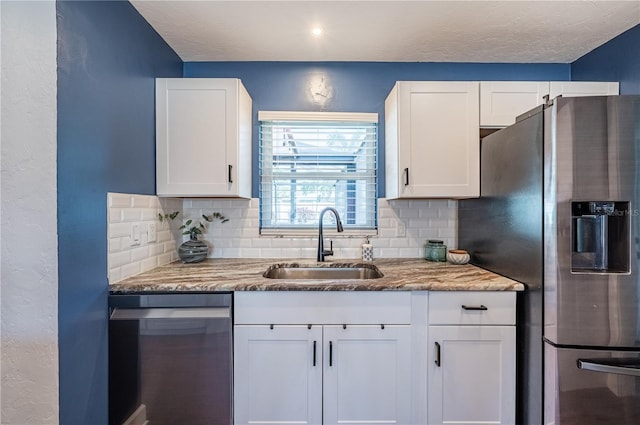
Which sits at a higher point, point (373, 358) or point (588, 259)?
point (588, 259)

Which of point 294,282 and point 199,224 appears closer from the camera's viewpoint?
point 294,282

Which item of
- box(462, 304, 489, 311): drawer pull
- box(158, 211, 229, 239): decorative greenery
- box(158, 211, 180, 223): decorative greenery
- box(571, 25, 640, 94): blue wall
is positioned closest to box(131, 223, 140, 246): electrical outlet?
box(158, 211, 180, 223): decorative greenery

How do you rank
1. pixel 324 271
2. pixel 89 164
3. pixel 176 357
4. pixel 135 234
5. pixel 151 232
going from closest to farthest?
pixel 89 164
pixel 176 357
pixel 135 234
pixel 151 232
pixel 324 271

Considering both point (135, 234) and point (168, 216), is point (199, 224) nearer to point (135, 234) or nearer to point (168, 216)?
point (168, 216)

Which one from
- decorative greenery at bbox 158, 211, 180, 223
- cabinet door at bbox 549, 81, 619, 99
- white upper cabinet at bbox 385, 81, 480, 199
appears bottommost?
decorative greenery at bbox 158, 211, 180, 223

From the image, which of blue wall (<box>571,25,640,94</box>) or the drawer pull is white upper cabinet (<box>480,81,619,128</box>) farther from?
the drawer pull

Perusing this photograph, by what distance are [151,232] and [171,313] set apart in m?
0.56

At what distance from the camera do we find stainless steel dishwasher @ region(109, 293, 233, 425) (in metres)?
1.48

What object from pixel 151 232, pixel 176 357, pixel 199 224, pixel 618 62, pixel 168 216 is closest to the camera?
pixel 176 357

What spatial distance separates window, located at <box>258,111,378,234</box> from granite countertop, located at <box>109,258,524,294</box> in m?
0.57

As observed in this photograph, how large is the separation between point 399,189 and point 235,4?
1.37 meters

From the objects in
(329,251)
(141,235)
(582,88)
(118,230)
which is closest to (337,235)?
(329,251)

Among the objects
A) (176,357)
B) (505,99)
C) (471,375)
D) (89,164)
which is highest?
(505,99)

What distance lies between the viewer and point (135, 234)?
165cm
